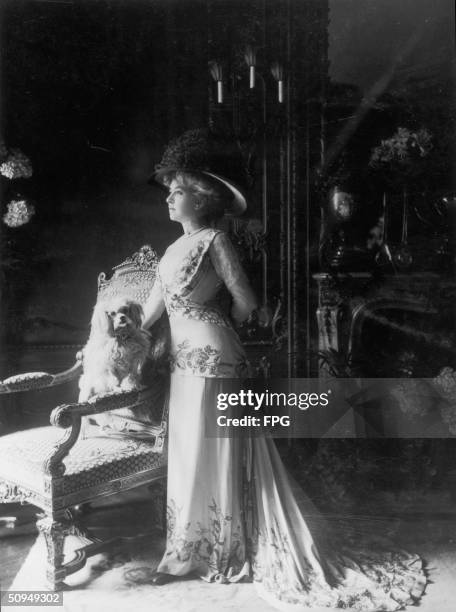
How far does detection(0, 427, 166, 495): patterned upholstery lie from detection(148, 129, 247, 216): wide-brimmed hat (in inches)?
42.0

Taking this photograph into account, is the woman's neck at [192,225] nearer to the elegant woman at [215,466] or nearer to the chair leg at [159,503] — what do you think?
the elegant woman at [215,466]

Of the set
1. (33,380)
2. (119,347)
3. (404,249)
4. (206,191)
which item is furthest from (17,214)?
(404,249)

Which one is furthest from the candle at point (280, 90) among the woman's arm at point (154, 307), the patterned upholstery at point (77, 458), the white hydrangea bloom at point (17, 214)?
the patterned upholstery at point (77, 458)

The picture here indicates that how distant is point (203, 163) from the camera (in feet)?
6.68

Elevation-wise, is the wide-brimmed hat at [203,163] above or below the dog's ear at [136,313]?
above

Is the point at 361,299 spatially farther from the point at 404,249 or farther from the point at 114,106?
the point at 114,106

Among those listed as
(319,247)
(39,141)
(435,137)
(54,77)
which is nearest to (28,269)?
(39,141)

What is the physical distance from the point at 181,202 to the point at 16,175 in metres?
0.92

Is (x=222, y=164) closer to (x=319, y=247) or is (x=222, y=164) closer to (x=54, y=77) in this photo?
(x=319, y=247)

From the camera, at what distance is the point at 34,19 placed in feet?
7.36

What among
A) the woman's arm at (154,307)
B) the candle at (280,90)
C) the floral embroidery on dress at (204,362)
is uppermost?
the candle at (280,90)

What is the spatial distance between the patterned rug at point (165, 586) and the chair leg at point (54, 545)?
63mm

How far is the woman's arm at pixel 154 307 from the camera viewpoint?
217 cm

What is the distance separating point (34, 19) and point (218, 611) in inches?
98.0
